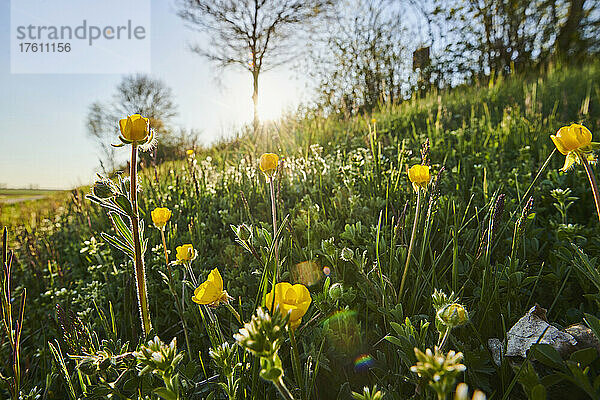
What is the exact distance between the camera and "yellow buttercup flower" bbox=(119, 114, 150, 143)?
3.25 feet

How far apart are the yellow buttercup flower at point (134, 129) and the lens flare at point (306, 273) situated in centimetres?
73

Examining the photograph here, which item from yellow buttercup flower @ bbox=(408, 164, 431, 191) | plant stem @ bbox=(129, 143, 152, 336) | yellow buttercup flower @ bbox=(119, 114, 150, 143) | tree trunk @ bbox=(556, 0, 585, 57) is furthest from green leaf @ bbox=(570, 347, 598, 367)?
tree trunk @ bbox=(556, 0, 585, 57)

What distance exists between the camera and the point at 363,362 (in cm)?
106

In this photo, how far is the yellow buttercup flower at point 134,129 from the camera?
99 centimetres

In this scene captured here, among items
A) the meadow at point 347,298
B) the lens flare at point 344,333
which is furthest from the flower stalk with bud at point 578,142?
the lens flare at point 344,333

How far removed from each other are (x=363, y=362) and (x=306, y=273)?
0.43 meters

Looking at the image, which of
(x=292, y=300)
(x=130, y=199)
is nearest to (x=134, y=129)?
(x=130, y=199)

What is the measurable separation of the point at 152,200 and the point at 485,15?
11.7 meters

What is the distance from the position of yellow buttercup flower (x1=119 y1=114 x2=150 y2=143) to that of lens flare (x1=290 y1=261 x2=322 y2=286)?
0.73 meters

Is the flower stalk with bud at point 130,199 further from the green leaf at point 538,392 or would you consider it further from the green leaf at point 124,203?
the green leaf at point 538,392

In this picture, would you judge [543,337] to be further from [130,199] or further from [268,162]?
[130,199]

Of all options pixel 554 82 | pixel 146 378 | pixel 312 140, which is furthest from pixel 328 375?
pixel 554 82

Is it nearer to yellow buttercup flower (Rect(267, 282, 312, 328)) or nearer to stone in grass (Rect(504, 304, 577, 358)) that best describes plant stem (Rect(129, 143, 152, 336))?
yellow buttercup flower (Rect(267, 282, 312, 328))

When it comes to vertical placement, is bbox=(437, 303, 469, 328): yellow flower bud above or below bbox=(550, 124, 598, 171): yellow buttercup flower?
below
